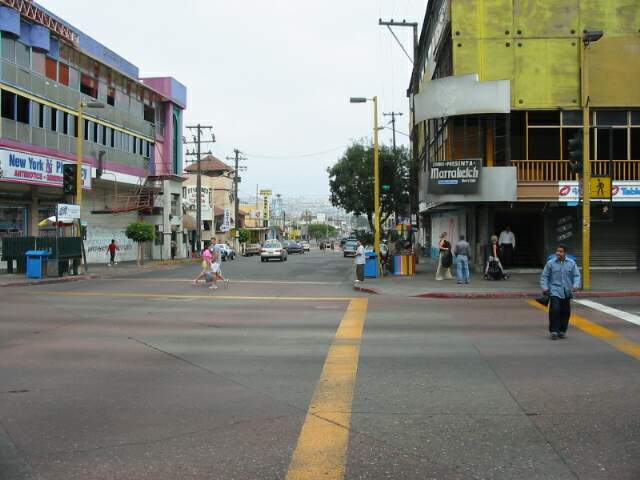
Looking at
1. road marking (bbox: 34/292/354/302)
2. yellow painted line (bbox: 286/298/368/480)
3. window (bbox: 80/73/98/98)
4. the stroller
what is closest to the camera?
yellow painted line (bbox: 286/298/368/480)

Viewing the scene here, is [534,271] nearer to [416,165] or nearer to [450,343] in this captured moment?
[416,165]

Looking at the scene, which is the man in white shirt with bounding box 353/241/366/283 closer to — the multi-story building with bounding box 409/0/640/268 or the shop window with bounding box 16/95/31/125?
the multi-story building with bounding box 409/0/640/268

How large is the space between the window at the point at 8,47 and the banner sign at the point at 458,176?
20685mm

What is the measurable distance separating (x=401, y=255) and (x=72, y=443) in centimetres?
2149

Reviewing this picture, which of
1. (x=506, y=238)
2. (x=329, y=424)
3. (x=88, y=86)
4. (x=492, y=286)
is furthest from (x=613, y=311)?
(x=88, y=86)

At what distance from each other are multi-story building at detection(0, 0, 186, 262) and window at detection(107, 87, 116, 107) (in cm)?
7

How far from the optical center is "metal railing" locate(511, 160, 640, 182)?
23.1 m

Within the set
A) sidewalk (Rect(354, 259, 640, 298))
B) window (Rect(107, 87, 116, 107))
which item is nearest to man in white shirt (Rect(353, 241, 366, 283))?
sidewalk (Rect(354, 259, 640, 298))

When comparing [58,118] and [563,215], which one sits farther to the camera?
[58,118]

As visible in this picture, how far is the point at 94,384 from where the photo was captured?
7.36m

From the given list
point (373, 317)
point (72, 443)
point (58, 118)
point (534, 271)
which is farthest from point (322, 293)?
point (58, 118)

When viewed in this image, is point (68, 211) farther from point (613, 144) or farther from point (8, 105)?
point (613, 144)

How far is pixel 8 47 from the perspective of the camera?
29.0 meters

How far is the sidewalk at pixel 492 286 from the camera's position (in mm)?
17938
